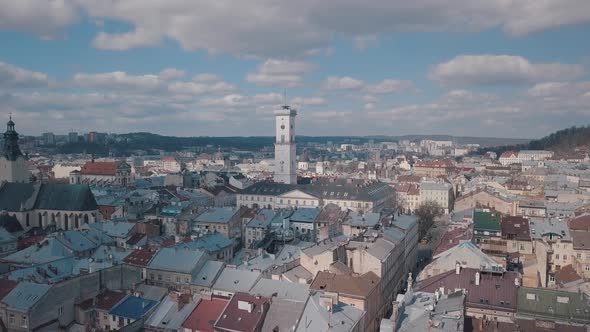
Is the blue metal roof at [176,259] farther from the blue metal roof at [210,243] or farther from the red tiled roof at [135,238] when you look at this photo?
the red tiled roof at [135,238]

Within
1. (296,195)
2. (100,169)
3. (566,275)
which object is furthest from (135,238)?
(100,169)

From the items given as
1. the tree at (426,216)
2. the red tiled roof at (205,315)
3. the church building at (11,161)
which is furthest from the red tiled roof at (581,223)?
the church building at (11,161)

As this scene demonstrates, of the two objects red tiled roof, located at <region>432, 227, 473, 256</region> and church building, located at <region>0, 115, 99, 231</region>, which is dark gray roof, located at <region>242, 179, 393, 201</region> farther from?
church building, located at <region>0, 115, 99, 231</region>

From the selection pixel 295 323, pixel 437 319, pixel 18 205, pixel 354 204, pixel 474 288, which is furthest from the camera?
pixel 354 204

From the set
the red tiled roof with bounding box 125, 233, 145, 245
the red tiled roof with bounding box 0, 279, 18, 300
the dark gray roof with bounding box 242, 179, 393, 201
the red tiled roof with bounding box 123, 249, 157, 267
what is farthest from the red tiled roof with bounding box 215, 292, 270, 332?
the dark gray roof with bounding box 242, 179, 393, 201

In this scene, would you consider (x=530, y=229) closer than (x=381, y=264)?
No

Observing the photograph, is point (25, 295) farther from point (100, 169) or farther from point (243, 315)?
point (100, 169)

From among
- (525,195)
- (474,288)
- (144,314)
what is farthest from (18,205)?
(525,195)

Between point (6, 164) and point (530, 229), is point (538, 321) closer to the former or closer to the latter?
point (530, 229)
